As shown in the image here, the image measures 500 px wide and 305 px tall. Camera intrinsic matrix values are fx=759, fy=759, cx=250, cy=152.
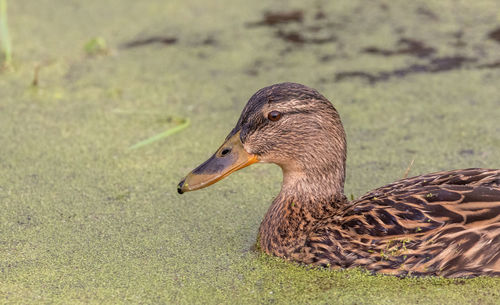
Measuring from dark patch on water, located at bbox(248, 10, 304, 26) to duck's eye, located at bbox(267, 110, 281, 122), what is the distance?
2.99m

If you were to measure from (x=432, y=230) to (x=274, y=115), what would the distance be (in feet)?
3.11

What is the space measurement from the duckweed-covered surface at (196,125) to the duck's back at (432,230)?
0.28 ft

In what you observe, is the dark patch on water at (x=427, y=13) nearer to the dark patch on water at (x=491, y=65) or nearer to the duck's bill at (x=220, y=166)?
the dark patch on water at (x=491, y=65)

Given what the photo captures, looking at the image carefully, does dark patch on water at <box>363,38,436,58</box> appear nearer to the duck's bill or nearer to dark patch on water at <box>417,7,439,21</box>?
dark patch on water at <box>417,7,439,21</box>

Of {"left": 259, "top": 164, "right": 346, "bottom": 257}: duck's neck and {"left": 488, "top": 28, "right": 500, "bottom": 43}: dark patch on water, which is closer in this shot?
{"left": 259, "top": 164, "right": 346, "bottom": 257}: duck's neck

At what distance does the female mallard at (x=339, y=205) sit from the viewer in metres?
3.47

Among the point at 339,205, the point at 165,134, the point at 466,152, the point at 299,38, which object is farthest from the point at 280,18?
the point at 339,205

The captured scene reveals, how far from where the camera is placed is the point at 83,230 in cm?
413

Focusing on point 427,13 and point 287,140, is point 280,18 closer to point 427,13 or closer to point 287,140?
point 427,13

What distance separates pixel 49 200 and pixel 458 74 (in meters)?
3.15

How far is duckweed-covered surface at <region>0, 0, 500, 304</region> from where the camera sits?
3684 millimetres

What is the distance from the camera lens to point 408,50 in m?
6.10

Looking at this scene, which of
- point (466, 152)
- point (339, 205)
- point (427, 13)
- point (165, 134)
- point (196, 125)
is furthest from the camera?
point (427, 13)

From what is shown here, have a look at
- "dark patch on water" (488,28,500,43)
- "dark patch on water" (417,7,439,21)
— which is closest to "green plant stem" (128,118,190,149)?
"dark patch on water" (417,7,439,21)
